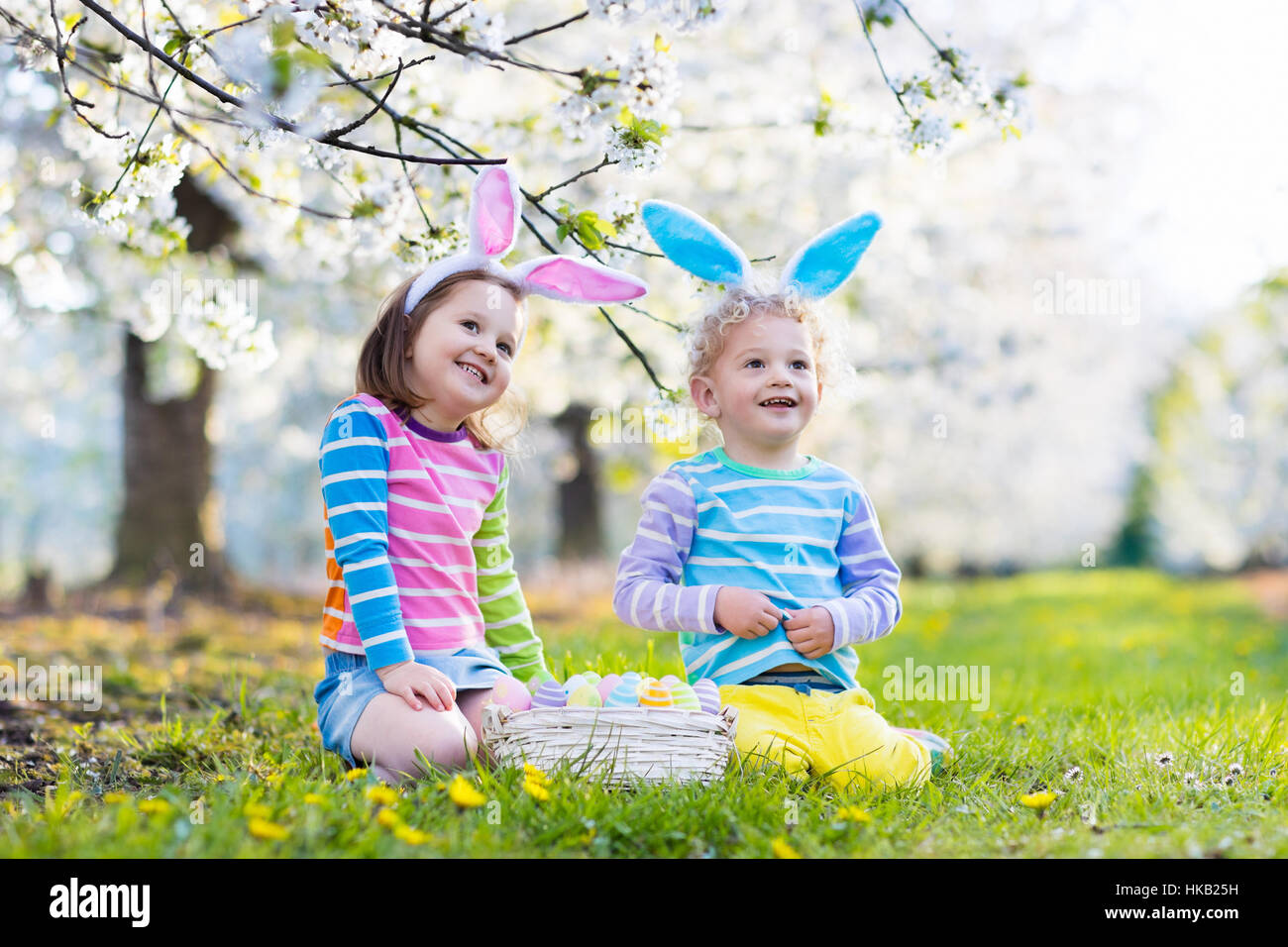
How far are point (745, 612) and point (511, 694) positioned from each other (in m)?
0.59

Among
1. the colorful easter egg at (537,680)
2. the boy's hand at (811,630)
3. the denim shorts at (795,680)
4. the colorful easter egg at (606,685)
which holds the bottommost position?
the colorful easter egg at (537,680)

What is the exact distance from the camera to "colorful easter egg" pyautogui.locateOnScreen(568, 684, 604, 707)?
Answer: 87.4 inches

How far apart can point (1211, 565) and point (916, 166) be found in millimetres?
15841

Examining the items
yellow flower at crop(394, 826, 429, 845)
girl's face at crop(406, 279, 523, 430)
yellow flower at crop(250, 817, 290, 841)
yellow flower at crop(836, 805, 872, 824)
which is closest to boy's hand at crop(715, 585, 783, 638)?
yellow flower at crop(836, 805, 872, 824)

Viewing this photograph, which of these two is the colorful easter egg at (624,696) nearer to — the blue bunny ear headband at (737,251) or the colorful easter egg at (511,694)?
the colorful easter egg at (511,694)

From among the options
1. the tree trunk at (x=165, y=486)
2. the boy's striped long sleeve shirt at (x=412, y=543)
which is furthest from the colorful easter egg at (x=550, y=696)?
the tree trunk at (x=165, y=486)

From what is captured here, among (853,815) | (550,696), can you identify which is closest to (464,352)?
(550,696)

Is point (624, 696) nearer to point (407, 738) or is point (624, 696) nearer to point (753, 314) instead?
point (407, 738)

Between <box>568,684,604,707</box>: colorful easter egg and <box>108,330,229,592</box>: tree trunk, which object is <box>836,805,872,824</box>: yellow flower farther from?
<box>108,330,229,592</box>: tree trunk

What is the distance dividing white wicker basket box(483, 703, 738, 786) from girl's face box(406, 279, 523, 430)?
81cm

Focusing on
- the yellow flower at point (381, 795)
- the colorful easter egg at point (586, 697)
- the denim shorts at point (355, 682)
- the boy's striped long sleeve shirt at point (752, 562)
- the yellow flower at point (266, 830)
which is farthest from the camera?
the boy's striped long sleeve shirt at point (752, 562)

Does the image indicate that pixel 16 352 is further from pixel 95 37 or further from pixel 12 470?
pixel 95 37

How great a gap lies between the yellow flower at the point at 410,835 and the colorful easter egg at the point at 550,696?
0.57 metres

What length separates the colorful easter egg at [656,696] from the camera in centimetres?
217
